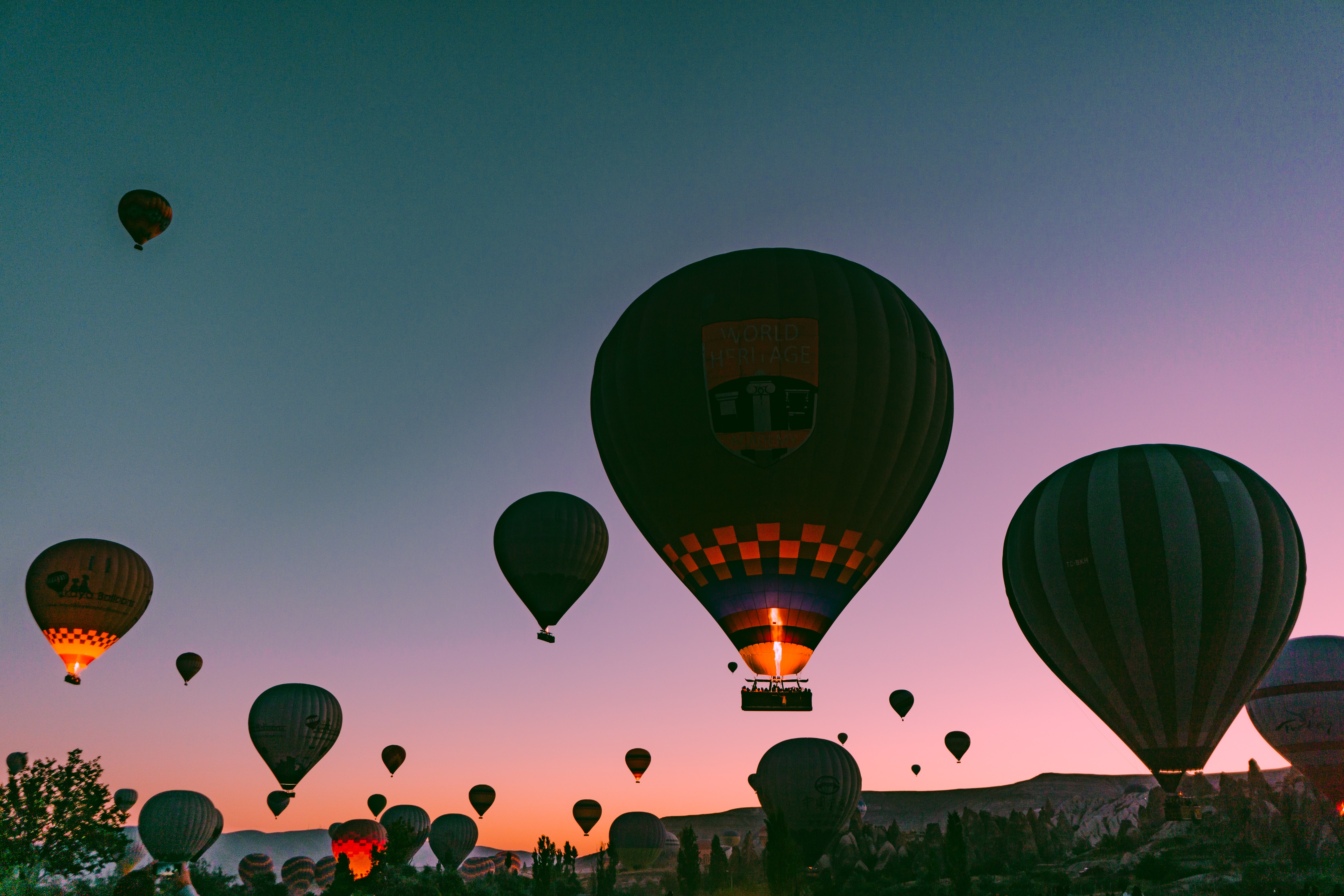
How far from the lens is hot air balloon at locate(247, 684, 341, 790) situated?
4791 centimetres

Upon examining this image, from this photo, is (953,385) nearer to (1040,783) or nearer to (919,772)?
(919,772)

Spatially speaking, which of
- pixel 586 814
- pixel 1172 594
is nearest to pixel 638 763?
pixel 586 814

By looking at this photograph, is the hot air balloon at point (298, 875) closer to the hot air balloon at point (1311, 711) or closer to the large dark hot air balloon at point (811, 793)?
the large dark hot air balloon at point (811, 793)

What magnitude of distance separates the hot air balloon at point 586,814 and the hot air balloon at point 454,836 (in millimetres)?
9233

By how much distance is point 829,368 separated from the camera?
2153cm

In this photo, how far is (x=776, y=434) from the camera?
69.5 ft

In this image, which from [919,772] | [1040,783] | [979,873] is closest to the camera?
[979,873]

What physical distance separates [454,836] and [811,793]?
4103 cm

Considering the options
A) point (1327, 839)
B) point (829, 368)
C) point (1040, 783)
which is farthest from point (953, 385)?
point (1040, 783)

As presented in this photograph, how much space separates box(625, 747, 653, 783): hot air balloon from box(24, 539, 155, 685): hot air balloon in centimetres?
3507

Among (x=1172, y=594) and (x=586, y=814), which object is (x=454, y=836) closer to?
(x=586, y=814)

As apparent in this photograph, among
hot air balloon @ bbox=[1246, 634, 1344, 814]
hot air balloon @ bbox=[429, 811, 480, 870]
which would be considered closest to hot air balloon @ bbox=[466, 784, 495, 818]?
hot air balloon @ bbox=[429, 811, 480, 870]

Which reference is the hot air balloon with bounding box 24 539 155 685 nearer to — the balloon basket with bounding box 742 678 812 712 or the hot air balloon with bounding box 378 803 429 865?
the hot air balloon with bounding box 378 803 429 865

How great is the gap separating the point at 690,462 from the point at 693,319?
11.2 feet
